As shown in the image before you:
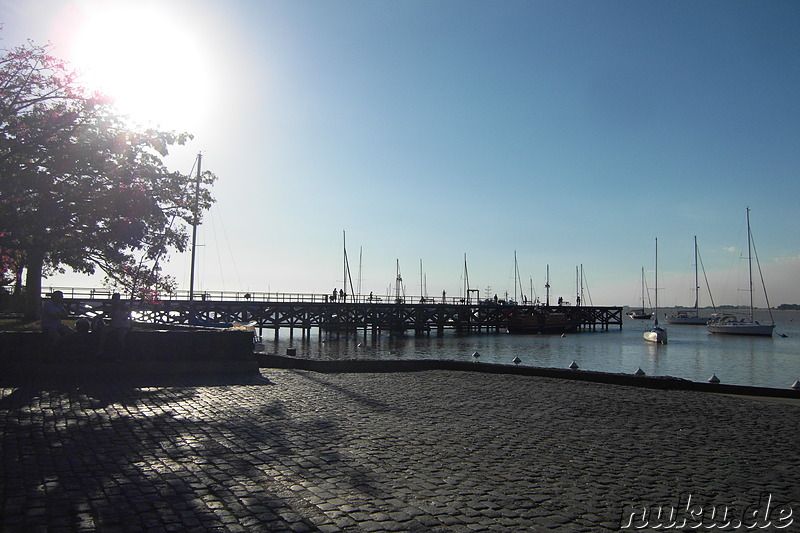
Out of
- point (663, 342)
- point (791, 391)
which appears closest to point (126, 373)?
point (791, 391)

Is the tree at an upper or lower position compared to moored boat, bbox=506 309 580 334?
upper

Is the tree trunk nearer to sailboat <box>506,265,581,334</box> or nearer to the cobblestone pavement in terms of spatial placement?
the cobblestone pavement

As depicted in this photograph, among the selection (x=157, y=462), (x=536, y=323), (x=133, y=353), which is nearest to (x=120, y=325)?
(x=133, y=353)

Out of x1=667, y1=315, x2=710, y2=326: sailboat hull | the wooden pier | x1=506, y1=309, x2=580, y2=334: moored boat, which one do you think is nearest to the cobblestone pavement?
the wooden pier

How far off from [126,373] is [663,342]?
199 feet

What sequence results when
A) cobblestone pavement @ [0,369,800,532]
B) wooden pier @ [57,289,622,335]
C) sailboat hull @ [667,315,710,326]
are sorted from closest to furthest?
cobblestone pavement @ [0,369,800,532] < wooden pier @ [57,289,622,335] < sailboat hull @ [667,315,710,326]

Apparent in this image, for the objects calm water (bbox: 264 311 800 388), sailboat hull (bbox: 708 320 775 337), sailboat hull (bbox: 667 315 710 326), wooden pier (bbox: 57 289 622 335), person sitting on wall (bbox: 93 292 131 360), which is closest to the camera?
person sitting on wall (bbox: 93 292 131 360)

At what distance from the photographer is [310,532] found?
438 centimetres

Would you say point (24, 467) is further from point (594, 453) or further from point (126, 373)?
point (126, 373)

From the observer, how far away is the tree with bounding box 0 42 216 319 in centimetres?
1559

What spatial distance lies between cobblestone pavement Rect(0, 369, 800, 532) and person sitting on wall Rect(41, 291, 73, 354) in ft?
5.81

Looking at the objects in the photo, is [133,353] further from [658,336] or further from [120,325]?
[658,336]

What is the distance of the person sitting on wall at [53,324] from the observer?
12.5 metres

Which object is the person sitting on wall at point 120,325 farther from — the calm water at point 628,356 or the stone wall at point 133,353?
the calm water at point 628,356
